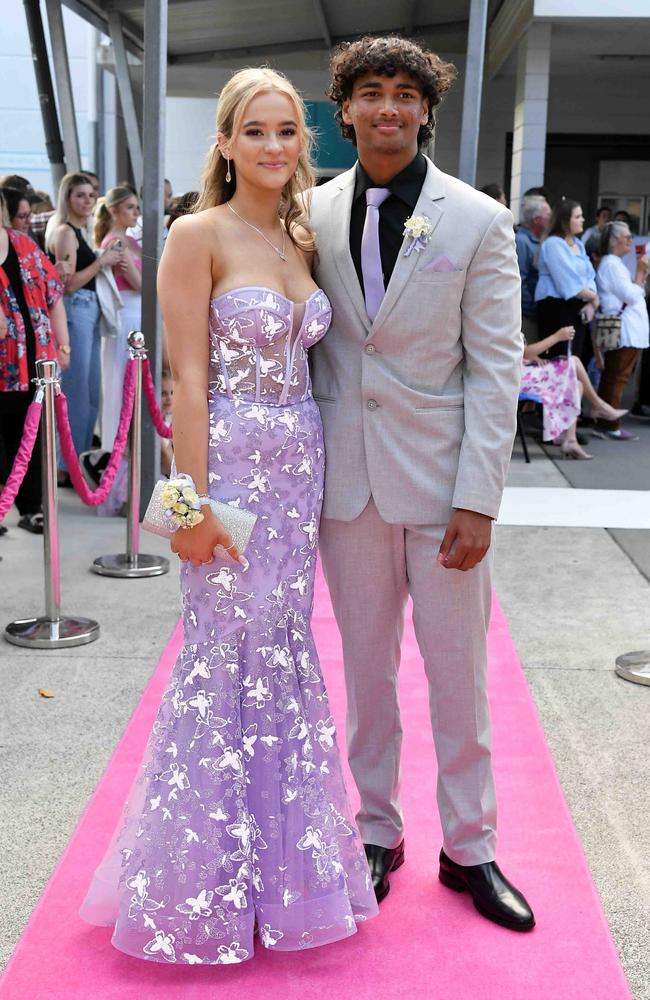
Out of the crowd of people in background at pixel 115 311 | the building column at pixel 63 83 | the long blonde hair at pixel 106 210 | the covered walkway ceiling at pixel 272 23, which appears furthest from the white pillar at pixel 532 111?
the long blonde hair at pixel 106 210

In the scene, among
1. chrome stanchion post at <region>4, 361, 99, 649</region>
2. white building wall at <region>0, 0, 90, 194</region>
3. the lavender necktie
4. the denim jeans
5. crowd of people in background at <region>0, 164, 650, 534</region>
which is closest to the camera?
the lavender necktie

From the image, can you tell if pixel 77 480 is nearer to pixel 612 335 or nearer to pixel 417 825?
pixel 417 825

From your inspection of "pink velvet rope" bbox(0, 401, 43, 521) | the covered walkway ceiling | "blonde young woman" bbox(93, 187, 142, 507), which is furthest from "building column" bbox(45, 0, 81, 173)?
"pink velvet rope" bbox(0, 401, 43, 521)

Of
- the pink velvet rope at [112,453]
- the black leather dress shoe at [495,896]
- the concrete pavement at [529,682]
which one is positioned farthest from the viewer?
the pink velvet rope at [112,453]

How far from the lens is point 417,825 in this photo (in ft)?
10.9

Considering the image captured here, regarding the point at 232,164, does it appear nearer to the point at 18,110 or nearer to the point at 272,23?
the point at 272,23

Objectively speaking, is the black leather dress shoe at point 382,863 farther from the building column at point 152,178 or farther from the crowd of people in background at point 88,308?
the building column at point 152,178

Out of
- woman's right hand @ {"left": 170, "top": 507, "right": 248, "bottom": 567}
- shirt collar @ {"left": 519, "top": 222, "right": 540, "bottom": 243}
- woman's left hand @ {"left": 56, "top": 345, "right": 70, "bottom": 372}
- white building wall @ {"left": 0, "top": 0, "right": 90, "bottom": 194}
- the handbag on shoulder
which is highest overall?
white building wall @ {"left": 0, "top": 0, "right": 90, "bottom": 194}

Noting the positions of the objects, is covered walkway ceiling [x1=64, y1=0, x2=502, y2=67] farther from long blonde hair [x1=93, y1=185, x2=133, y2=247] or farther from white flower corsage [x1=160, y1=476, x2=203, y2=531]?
white flower corsage [x1=160, y1=476, x2=203, y2=531]

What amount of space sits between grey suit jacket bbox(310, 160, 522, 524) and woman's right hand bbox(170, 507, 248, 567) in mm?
314

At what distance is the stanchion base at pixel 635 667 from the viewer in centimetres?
459

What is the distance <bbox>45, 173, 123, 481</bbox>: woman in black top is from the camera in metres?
7.57

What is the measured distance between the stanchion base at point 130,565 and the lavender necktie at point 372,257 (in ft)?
11.6

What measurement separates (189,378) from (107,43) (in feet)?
52.3
